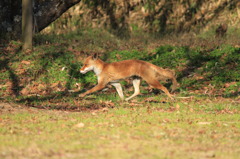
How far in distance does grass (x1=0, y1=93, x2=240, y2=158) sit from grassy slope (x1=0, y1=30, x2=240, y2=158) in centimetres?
1

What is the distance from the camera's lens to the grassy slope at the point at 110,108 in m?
5.91

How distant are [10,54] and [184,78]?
6820mm

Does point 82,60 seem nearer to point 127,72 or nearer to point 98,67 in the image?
point 98,67

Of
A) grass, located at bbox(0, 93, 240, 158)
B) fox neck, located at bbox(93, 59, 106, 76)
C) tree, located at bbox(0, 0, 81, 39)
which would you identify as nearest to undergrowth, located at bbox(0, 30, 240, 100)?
tree, located at bbox(0, 0, 81, 39)

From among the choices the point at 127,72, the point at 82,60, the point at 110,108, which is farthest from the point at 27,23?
the point at 110,108

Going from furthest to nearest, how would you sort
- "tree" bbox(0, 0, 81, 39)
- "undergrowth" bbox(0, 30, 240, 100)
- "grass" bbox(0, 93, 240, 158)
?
"tree" bbox(0, 0, 81, 39)
"undergrowth" bbox(0, 30, 240, 100)
"grass" bbox(0, 93, 240, 158)

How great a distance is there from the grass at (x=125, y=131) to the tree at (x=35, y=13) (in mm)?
8564

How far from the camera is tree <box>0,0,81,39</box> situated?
1825 centimetres

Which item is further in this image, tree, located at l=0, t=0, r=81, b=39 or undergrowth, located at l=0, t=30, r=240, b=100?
tree, located at l=0, t=0, r=81, b=39

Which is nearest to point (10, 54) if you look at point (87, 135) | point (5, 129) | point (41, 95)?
point (41, 95)

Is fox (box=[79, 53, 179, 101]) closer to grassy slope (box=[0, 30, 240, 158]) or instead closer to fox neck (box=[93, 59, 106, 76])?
fox neck (box=[93, 59, 106, 76])

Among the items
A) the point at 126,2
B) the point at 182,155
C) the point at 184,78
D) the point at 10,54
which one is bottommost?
the point at 182,155

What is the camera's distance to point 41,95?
13.1 metres

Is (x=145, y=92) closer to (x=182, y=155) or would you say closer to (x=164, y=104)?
(x=164, y=104)
